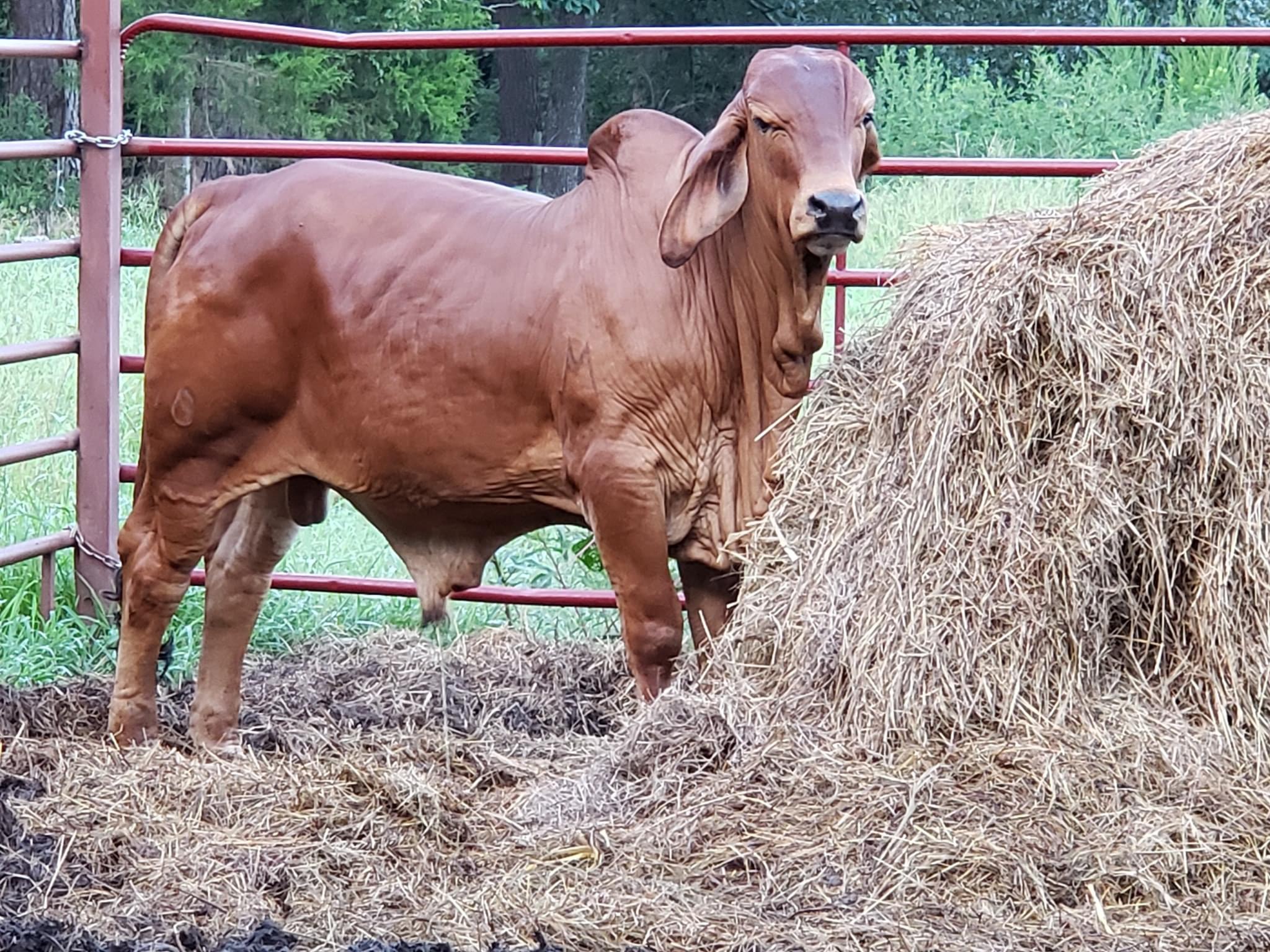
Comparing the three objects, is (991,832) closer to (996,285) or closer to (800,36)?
(996,285)

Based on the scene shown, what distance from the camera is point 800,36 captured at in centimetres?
531

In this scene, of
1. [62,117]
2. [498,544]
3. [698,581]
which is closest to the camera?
[698,581]

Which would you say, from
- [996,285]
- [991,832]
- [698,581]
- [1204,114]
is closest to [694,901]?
[991,832]

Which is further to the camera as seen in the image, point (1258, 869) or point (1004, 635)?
point (1004, 635)

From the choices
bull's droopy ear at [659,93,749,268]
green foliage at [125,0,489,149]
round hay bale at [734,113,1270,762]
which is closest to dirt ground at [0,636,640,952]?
round hay bale at [734,113,1270,762]

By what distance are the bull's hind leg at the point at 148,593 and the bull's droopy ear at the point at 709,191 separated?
1588 mm

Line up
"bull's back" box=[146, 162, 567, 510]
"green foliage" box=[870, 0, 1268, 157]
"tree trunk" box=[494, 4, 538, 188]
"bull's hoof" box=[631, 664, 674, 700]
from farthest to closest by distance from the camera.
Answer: "tree trunk" box=[494, 4, 538, 188] < "green foliage" box=[870, 0, 1268, 157] < "bull's back" box=[146, 162, 567, 510] < "bull's hoof" box=[631, 664, 674, 700]

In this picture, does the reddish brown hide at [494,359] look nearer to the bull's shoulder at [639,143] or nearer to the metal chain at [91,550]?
the bull's shoulder at [639,143]

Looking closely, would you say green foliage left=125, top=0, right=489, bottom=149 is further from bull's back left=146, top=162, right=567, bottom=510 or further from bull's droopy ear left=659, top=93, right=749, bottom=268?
bull's droopy ear left=659, top=93, right=749, bottom=268

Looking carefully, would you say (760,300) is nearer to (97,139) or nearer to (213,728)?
(213,728)

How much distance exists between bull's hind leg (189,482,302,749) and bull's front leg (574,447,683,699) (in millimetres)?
1110

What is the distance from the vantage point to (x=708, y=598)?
4.67 meters

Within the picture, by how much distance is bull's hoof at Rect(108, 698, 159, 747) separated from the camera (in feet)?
16.8

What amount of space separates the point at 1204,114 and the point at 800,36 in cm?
942
